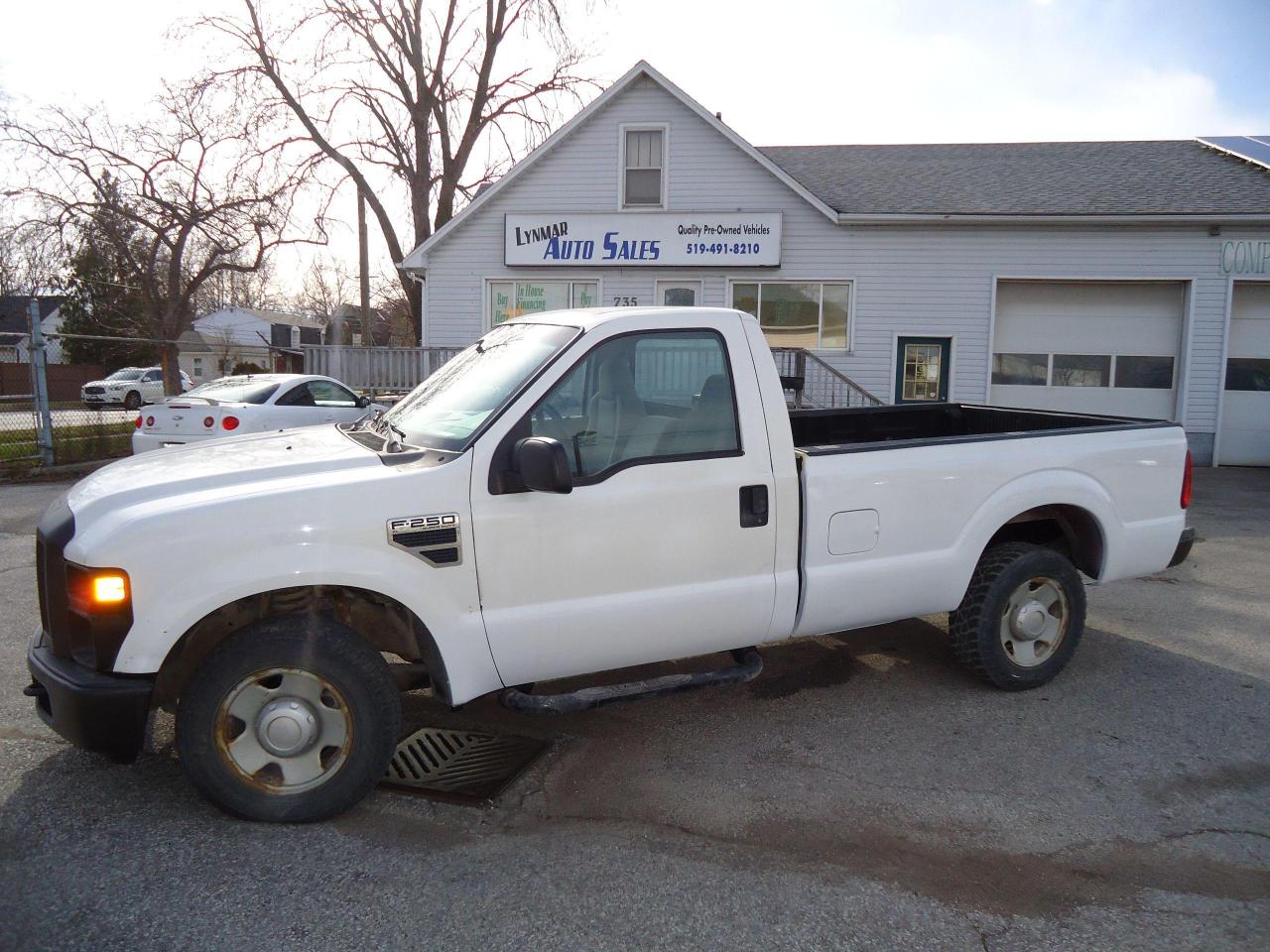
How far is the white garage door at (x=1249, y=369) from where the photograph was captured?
1566 cm

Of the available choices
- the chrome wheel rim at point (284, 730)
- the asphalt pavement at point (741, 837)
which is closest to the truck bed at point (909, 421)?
the asphalt pavement at point (741, 837)

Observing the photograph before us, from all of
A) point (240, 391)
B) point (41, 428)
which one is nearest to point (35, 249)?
point (41, 428)

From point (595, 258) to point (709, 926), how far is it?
14703 mm

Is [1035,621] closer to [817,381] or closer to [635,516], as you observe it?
[635,516]

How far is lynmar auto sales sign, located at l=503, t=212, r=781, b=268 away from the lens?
16250 millimetres

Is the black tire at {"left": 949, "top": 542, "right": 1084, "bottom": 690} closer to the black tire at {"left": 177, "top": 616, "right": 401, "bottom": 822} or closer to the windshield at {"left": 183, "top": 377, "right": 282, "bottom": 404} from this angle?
the black tire at {"left": 177, "top": 616, "right": 401, "bottom": 822}

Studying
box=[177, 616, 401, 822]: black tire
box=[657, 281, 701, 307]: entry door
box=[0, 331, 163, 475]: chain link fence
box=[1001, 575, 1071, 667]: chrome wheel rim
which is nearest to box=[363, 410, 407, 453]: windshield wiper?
box=[177, 616, 401, 822]: black tire

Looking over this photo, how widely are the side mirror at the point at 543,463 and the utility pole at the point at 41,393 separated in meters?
12.3

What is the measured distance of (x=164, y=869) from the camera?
3.20 metres

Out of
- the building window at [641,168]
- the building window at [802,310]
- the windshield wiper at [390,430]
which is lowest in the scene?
the windshield wiper at [390,430]

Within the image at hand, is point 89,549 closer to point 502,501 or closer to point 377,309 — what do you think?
point 502,501

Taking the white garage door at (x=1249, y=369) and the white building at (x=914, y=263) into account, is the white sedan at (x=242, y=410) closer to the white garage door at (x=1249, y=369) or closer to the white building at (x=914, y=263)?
the white building at (x=914, y=263)

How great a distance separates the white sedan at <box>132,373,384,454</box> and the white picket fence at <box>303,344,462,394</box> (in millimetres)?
3265

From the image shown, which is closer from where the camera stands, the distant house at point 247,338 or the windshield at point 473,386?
the windshield at point 473,386
